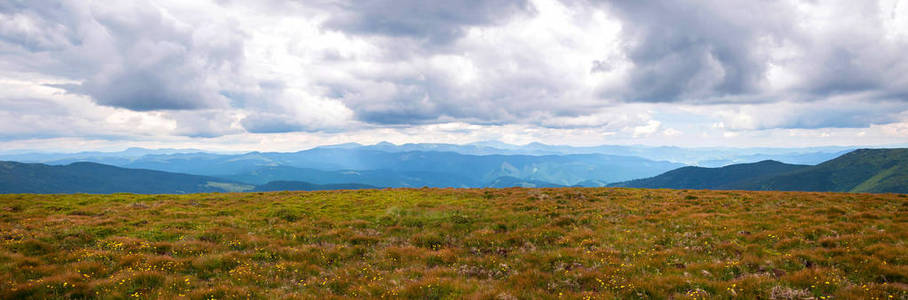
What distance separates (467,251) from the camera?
15.9m

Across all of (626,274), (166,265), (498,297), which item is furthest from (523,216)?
(166,265)

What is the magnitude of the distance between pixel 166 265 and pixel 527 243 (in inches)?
543

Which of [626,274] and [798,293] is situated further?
[626,274]

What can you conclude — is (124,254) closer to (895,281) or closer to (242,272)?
(242,272)

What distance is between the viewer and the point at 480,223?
21.1m

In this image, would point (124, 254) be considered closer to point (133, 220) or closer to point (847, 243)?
point (133, 220)

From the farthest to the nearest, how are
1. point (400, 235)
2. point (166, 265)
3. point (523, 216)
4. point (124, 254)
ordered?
point (523, 216) < point (400, 235) < point (124, 254) < point (166, 265)

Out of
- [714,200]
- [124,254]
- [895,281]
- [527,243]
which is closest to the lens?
[895,281]

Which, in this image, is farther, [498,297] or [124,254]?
[124,254]

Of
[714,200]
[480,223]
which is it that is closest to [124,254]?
[480,223]

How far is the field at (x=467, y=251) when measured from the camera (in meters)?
10.5

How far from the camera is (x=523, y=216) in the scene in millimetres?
22672

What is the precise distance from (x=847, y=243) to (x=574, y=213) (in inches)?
470

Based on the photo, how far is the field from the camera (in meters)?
10.5
